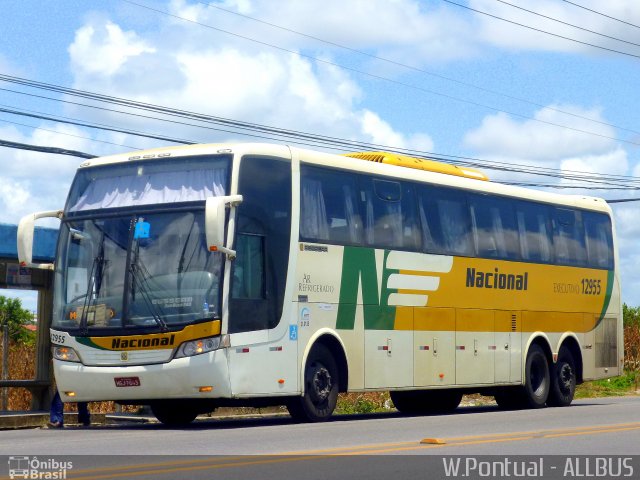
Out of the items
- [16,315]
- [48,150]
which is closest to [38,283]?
[48,150]

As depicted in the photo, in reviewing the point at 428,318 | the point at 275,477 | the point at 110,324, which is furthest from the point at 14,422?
the point at 275,477

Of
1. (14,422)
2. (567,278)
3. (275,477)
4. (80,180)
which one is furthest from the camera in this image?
(567,278)

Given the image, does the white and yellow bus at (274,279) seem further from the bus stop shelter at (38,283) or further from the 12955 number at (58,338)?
the bus stop shelter at (38,283)

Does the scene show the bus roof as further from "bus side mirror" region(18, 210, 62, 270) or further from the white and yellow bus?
"bus side mirror" region(18, 210, 62, 270)

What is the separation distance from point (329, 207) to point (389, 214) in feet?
5.57

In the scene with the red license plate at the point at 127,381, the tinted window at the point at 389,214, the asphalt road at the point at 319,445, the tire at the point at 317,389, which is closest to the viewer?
the asphalt road at the point at 319,445

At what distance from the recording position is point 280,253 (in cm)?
1797

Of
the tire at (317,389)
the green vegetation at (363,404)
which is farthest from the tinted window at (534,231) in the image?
the tire at (317,389)

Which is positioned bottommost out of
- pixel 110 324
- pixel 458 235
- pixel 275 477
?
pixel 275 477

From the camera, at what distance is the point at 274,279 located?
1789 centimetres

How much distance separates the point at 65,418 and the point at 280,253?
5.71 meters

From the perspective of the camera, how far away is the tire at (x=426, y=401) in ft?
78.4

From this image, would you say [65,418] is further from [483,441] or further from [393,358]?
[483,441]

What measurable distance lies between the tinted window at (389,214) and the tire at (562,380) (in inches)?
207
